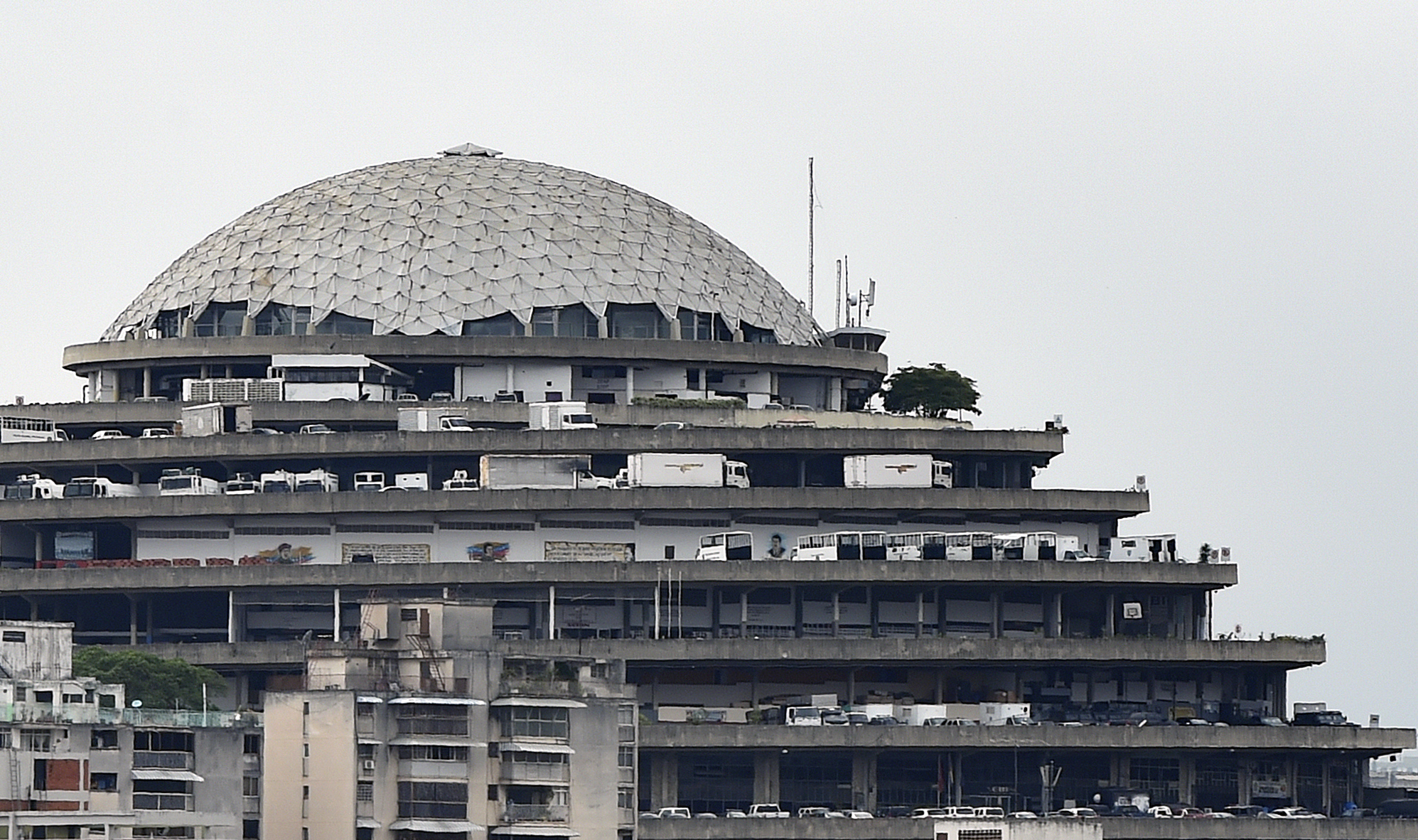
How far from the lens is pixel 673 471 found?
184m

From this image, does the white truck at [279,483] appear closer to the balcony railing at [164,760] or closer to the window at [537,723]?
the window at [537,723]

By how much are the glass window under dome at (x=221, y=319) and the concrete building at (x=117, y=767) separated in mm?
45454

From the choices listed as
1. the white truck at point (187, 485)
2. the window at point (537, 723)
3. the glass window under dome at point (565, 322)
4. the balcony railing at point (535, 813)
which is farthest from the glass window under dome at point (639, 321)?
the balcony railing at point (535, 813)

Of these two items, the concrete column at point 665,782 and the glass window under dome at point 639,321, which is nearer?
the concrete column at point 665,782

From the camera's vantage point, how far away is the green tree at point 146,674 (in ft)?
549

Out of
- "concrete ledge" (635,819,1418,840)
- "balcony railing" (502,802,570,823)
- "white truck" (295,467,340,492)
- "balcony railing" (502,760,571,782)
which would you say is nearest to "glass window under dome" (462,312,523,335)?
"white truck" (295,467,340,492)

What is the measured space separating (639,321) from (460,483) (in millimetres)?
19150

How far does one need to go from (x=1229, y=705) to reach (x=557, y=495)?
30.7 meters

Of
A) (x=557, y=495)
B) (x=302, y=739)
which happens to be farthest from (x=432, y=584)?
(x=302, y=739)

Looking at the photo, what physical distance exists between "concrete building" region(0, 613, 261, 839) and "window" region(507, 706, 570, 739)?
962cm

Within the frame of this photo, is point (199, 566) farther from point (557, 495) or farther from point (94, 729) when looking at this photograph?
point (94, 729)

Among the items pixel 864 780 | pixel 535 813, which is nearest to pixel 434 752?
pixel 535 813

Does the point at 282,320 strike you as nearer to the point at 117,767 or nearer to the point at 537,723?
the point at 537,723

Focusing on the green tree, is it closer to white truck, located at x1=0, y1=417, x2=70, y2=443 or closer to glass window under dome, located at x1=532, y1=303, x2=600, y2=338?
white truck, located at x1=0, y1=417, x2=70, y2=443
